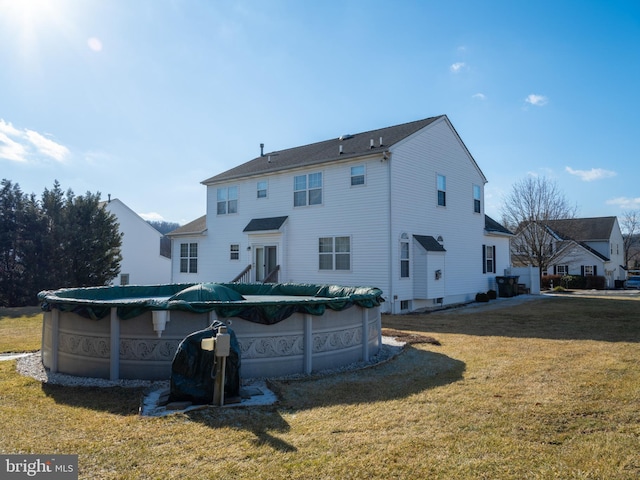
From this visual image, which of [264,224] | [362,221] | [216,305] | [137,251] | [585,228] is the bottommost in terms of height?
[216,305]

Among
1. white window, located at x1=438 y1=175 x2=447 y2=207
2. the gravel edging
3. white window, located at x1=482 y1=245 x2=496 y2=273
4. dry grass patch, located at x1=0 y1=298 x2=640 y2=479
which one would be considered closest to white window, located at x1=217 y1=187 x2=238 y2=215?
white window, located at x1=438 y1=175 x2=447 y2=207

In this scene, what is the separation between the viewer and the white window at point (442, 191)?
18.8 metres

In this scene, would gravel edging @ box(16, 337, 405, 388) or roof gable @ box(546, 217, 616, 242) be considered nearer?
gravel edging @ box(16, 337, 405, 388)

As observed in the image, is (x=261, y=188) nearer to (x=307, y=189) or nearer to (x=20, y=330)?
(x=307, y=189)

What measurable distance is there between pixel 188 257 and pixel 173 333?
1723 cm

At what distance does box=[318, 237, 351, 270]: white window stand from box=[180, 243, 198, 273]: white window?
822 centimetres

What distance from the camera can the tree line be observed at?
2272 cm

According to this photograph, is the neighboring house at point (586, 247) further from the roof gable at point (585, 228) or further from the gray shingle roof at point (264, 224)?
the gray shingle roof at point (264, 224)

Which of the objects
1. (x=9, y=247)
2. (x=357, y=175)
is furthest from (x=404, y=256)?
(x=9, y=247)

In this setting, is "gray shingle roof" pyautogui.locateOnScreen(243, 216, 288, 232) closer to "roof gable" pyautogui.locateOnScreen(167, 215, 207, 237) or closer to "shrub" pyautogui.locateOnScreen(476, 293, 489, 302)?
"roof gable" pyautogui.locateOnScreen(167, 215, 207, 237)

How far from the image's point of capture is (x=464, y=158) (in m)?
20.7

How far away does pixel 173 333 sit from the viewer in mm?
6703

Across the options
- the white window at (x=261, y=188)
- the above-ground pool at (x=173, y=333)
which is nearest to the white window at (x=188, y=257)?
the white window at (x=261, y=188)

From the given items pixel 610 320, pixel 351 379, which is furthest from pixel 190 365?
pixel 610 320
